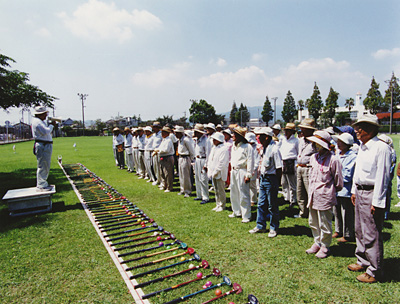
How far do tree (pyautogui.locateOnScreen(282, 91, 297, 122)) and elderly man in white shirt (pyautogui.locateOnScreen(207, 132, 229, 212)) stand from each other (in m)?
72.3

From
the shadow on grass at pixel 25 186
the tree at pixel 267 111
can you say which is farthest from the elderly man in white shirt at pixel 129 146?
the tree at pixel 267 111

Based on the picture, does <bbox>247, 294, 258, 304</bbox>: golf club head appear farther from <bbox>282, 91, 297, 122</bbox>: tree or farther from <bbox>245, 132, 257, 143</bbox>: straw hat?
<bbox>282, 91, 297, 122</bbox>: tree

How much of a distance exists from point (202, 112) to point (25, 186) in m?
65.3

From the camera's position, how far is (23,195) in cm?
706

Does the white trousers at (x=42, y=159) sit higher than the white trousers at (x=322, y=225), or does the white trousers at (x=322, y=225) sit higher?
the white trousers at (x=42, y=159)

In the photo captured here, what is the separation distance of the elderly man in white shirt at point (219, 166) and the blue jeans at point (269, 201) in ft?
5.33

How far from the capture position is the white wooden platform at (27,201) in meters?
6.99

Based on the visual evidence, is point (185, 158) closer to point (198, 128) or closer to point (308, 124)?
point (198, 128)

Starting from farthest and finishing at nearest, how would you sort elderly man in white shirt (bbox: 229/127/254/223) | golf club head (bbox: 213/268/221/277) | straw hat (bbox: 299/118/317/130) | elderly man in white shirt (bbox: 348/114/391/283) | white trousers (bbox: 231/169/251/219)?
1. white trousers (bbox: 231/169/251/219)
2. elderly man in white shirt (bbox: 229/127/254/223)
3. straw hat (bbox: 299/118/317/130)
4. golf club head (bbox: 213/268/221/277)
5. elderly man in white shirt (bbox: 348/114/391/283)

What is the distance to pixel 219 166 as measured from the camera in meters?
7.19

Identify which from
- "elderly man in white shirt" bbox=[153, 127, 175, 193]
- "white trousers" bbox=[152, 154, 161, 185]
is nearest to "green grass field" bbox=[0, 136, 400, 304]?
"elderly man in white shirt" bbox=[153, 127, 175, 193]

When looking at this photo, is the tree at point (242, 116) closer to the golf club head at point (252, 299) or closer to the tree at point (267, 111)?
the tree at point (267, 111)

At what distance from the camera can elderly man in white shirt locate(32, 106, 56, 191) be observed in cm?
712

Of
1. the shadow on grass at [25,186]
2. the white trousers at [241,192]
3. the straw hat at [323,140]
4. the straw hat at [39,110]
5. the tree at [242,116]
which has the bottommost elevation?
the shadow on grass at [25,186]
